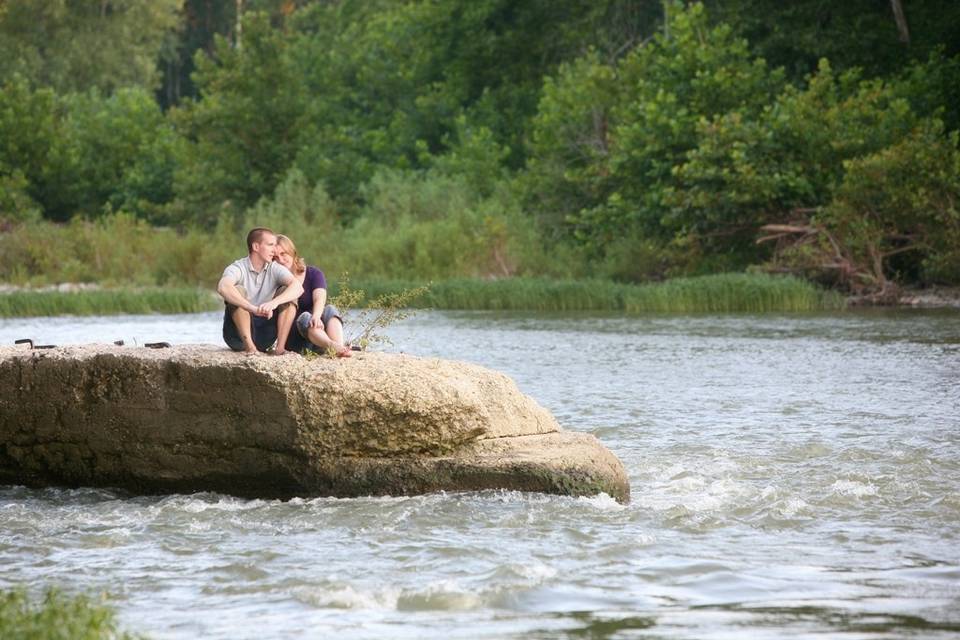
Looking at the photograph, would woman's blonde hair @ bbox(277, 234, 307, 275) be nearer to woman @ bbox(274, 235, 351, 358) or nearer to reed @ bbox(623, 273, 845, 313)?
woman @ bbox(274, 235, 351, 358)

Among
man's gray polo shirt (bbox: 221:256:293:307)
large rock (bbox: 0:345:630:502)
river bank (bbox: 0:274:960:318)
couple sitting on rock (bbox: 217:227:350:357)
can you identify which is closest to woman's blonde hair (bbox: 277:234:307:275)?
couple sitting on rock (bbox: 217:227:350:357)

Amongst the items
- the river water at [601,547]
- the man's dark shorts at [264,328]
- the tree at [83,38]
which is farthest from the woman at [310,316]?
the tree at [83,38]

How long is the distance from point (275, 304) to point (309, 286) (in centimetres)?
56

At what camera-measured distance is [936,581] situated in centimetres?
776

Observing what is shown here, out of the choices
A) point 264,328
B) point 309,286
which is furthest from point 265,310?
point 309,286

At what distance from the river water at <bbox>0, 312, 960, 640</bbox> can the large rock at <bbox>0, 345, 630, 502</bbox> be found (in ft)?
0.58

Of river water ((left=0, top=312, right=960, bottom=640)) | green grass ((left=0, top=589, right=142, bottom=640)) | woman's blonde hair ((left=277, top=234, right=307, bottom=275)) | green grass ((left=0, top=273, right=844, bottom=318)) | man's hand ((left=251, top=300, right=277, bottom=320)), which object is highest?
Result: woman's blonde hair ((left=277, top=234, right=307, bottom=275))

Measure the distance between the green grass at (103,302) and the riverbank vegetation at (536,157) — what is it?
5.04 m

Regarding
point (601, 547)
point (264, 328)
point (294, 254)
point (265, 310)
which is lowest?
point (601, 547)

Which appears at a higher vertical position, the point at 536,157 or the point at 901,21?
the point at 901,21

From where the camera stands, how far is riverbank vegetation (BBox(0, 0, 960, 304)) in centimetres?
3209

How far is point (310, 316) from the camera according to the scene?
1101cm

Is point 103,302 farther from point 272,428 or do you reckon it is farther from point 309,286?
point 272,428

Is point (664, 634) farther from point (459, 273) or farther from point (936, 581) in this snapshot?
point (459, 273)
